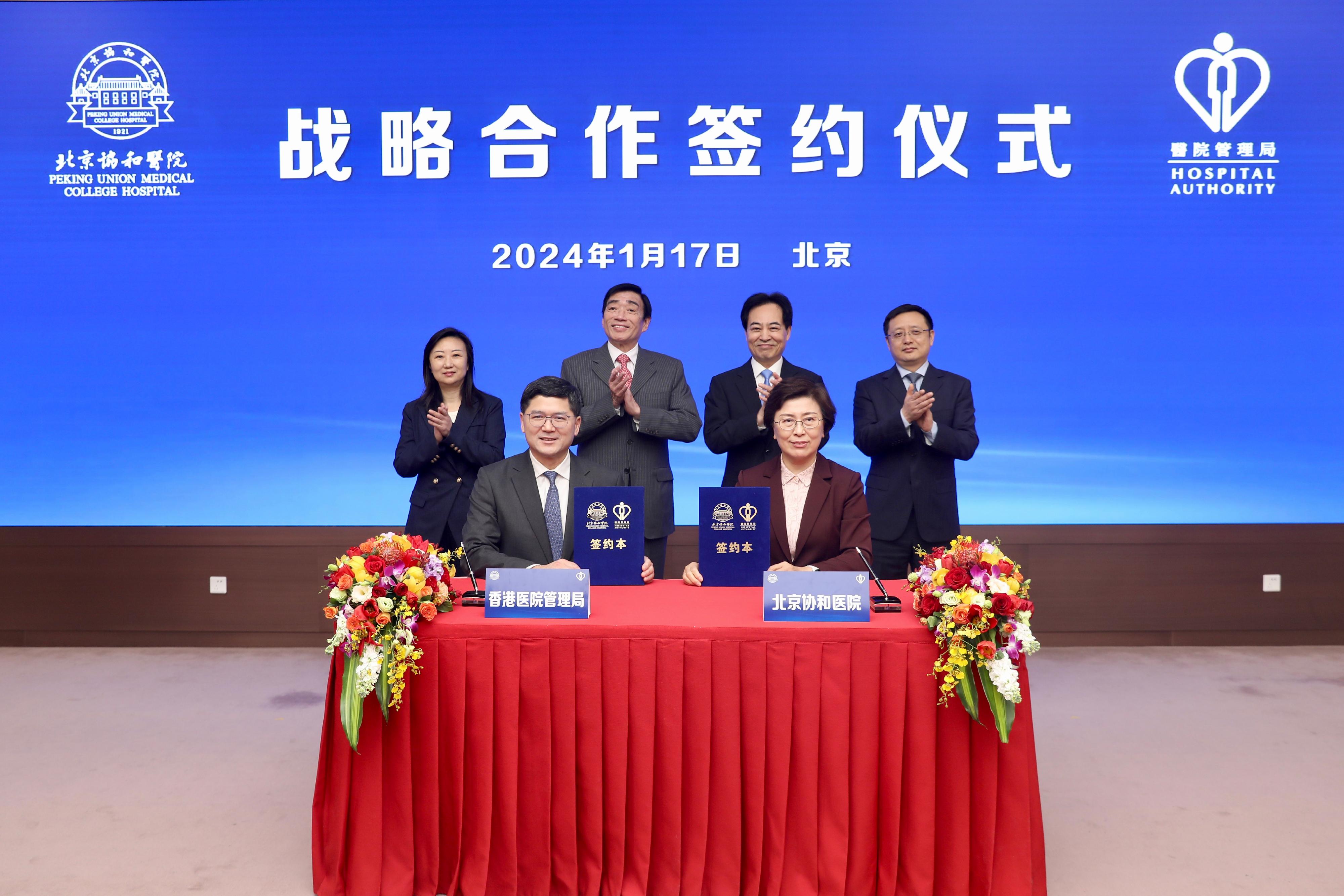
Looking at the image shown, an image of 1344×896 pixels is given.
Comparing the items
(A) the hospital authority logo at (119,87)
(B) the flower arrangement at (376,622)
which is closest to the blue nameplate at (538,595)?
(B) the flower arrangement at (376,622)

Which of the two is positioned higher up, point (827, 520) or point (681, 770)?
point (827, 520)

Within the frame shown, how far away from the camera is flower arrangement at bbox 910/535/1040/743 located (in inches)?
74.7

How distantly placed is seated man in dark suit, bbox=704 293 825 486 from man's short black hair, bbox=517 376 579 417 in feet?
2.94

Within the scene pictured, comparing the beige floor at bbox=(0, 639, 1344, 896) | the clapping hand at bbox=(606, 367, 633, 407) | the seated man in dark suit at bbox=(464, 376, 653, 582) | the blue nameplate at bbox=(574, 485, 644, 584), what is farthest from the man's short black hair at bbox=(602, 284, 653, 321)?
the beige floor at bbox=(0, 639, 1344, 896)

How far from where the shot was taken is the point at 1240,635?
4.61 m

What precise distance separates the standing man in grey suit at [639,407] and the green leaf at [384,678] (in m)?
1.44

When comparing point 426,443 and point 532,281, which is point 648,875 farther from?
point 532,281

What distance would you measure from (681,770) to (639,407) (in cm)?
153

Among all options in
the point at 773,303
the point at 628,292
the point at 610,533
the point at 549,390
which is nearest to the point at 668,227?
the point at 628,292

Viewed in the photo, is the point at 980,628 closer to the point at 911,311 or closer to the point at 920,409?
the point at 920,409

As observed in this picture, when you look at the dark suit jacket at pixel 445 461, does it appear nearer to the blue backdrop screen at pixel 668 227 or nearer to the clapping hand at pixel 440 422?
the clapping hand at pixel 440 422

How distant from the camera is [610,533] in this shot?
8.04 feet

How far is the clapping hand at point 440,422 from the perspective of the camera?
3.35 metres

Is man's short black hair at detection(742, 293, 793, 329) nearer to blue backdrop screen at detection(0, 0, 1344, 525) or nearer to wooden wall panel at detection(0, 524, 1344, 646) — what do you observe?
blue backdrop screen at detection(0, 0, 1344, 525)
